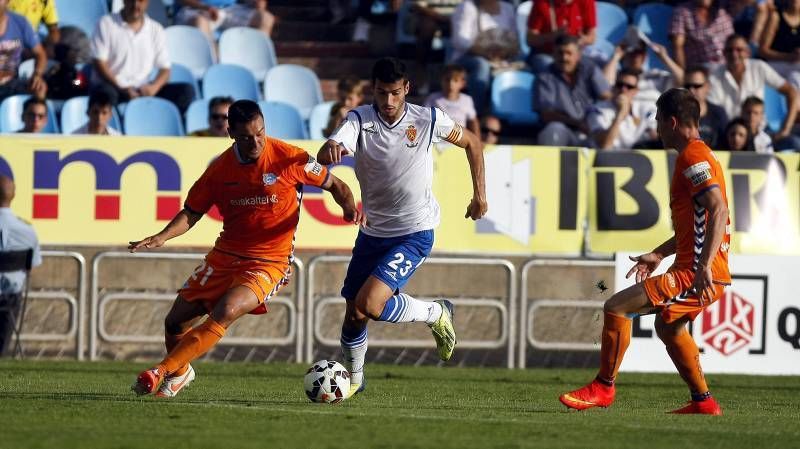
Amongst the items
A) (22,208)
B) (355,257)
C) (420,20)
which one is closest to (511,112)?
(420,20)

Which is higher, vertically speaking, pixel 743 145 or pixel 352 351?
pixel 743 145

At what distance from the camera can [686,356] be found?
29.8 feet

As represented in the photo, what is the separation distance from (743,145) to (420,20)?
15.0 ft

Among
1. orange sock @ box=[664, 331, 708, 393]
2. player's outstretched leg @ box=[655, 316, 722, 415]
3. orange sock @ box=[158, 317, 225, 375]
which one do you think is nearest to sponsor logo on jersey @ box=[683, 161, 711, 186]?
player's outstretched leg @ box=[655, 316, 722, 415]

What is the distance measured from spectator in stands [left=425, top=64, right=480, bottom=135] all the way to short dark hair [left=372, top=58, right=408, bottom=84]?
638 cm

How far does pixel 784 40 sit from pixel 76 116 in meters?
8.86

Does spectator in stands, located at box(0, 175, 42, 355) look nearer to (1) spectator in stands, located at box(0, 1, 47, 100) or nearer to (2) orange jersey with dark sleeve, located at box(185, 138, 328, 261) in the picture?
(1) spectator in stands, located at box(0, 1, 47, 100)

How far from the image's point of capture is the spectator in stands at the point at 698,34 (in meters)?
17.7

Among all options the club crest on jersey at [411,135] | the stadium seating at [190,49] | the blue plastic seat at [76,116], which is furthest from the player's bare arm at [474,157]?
the stadium seating at [190,49]

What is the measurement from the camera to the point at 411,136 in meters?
9.59

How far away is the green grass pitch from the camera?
24.0 ft

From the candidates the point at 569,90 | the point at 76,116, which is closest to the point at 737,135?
the point at 569,90

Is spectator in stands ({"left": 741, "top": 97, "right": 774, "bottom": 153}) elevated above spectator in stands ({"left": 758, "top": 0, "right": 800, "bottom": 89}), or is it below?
below

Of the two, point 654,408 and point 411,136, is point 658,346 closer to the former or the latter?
point 654,408
